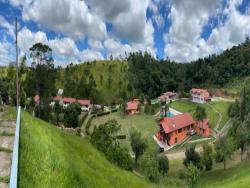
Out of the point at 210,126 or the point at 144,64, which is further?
the point at 144,64

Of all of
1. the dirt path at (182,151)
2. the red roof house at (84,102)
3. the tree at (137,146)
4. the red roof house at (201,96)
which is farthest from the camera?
the red roof house at (84,102)

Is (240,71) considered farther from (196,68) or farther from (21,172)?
(21,172)

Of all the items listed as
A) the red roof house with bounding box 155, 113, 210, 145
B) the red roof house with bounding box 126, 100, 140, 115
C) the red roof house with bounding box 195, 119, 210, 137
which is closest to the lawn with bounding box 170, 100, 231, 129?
the red roof house with bounding box 195, 119, 210, 137

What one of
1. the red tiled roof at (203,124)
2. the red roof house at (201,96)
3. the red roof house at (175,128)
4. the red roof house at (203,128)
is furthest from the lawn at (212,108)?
the red roof house at (175,128)

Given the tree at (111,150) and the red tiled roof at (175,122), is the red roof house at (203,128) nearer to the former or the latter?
the red tiled roof at (175,122)

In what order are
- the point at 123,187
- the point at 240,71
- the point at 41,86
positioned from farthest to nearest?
the point at 240,71, the point at 41,86, the point at 123,187

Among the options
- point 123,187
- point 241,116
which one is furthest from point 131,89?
point 123,187
